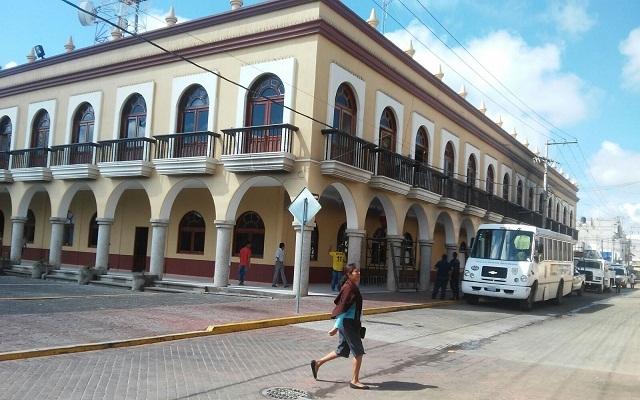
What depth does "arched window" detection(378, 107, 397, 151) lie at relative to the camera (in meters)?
22.4

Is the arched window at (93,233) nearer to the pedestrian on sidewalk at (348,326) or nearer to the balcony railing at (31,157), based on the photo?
the balcony railing at (31,157)

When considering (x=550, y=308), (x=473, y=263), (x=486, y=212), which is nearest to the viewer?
(x=473, y=263)

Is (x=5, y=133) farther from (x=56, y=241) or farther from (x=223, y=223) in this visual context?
(x=223, y=223)

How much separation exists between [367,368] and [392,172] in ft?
45.0

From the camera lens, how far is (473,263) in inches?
789

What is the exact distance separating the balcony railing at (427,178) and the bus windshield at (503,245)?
13.5ft

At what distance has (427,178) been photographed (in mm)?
24406

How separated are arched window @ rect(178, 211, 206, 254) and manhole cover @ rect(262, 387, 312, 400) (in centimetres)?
1658

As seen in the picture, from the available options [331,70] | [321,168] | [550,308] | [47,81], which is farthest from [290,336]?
[47,81]

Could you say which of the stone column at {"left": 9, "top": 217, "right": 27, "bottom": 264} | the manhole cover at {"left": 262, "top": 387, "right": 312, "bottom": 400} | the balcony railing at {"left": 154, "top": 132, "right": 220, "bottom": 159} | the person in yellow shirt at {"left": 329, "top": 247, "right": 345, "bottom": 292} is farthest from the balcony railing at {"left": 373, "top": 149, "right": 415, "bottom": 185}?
the stone column at {"left": 9, "top": 217, "right": 27, "bottom": 264}

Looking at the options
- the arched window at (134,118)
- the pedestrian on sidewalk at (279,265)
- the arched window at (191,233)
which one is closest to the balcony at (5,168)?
the arched window at (134,118)

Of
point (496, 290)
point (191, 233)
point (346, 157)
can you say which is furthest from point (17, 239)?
point (496, 290)

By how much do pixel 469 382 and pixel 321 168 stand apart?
10903 mm

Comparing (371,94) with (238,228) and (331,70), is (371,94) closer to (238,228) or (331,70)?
(331,70)
